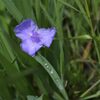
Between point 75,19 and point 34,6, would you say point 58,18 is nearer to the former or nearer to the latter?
point 34,6

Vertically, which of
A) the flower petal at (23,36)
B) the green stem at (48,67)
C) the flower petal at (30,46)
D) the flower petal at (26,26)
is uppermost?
the flower petal at (26,26)

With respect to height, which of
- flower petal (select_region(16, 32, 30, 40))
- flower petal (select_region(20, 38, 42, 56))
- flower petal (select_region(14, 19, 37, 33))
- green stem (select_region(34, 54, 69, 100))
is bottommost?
green stem (select_region(34, 54, 69, 100))

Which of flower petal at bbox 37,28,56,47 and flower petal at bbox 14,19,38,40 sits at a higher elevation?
flower petal at bbox 14,19,38,40

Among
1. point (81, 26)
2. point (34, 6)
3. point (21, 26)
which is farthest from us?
point (81, 26)

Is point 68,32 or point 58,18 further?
point 68,32

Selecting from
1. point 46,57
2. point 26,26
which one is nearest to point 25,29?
point 26,26

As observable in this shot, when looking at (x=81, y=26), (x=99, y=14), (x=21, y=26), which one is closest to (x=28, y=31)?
(x=21, y=26)
